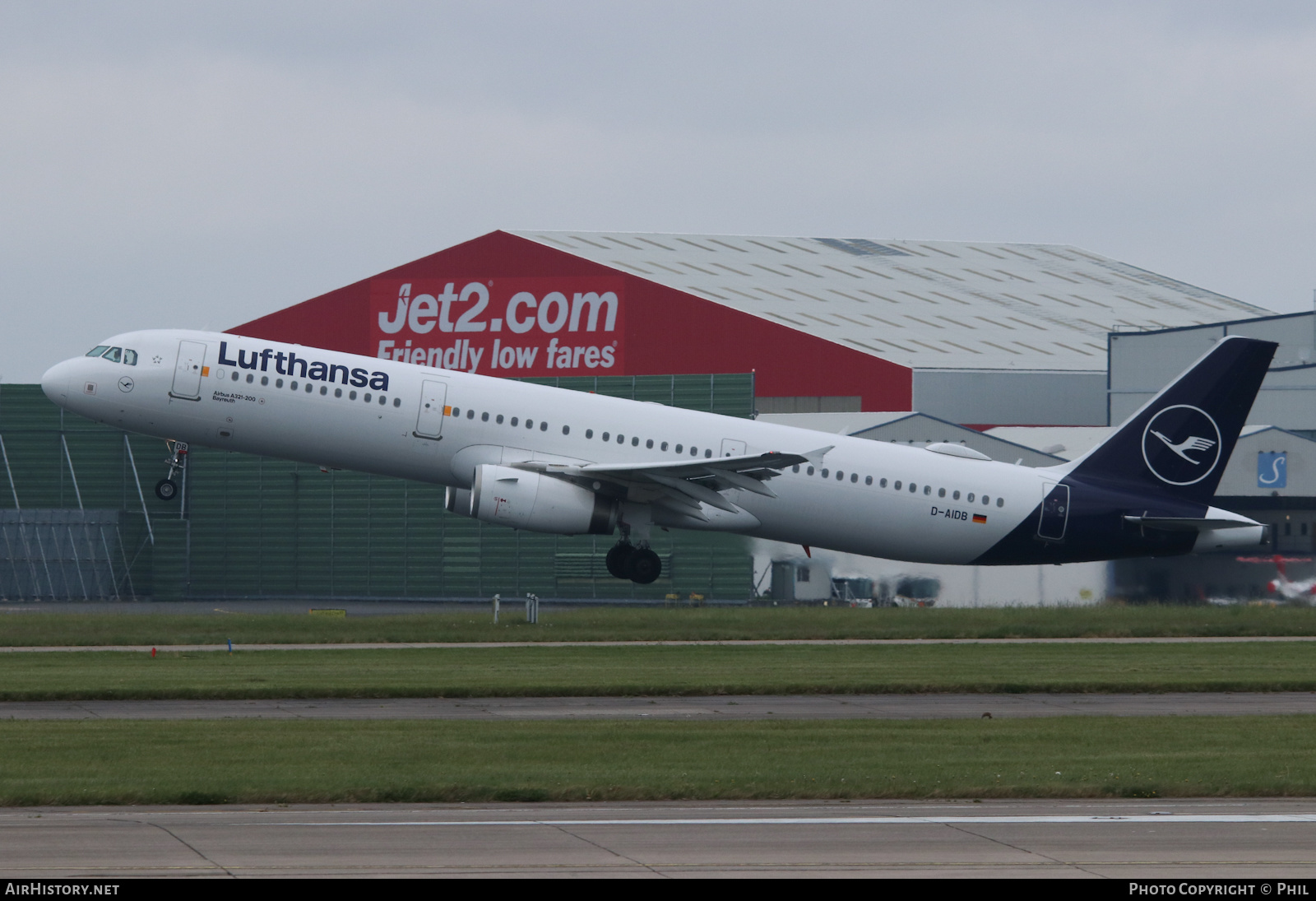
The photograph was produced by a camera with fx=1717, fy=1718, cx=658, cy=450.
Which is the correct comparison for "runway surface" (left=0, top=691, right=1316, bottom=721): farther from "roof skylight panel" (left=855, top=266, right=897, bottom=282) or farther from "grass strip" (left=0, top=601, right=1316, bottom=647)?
"roof skylight panel" (left=855, top=266, right=897, bottom=282)

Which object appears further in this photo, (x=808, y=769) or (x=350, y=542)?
(x=350, y=542)

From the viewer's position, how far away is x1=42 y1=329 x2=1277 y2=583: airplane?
37719mm

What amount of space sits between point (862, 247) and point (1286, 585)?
56742mm

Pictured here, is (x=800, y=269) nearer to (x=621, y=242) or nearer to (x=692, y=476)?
(x=621, y=242)

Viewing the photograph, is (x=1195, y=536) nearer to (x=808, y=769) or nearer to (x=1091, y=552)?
(x=1091, y=552)

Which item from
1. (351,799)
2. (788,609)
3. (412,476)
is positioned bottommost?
(351,799)

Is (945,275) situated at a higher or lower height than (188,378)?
higher

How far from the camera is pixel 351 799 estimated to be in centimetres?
1694

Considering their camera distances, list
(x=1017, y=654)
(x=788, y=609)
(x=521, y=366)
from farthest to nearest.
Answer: (x=521, y=366) → (x=788, y=609) → (x=1017, y=654)

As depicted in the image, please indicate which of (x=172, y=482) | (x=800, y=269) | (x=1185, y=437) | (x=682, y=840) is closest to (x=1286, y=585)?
(x=1185, y=437)

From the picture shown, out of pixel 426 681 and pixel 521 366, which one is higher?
pixel 521 366

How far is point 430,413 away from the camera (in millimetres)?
38156
